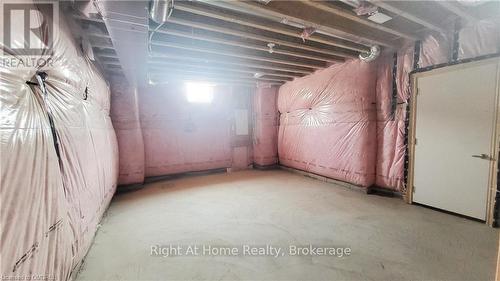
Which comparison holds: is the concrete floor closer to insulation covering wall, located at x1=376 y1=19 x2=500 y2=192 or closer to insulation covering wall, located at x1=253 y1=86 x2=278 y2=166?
insulation covering wall, located at x1=376 y1=19 x2=500 y2=192

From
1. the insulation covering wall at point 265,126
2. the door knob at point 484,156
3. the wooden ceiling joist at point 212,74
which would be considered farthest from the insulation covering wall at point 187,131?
the door knob at point 484,156

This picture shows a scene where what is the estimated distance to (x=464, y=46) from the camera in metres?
2.52

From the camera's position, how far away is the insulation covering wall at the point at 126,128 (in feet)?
12.9

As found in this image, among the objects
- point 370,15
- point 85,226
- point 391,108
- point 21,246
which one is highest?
point 370,15

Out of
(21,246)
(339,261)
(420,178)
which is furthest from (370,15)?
(21,246)

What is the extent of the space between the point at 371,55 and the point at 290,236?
2.85 meters

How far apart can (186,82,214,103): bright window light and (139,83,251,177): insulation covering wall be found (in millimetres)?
95

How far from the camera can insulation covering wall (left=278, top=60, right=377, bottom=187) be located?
3.49 m

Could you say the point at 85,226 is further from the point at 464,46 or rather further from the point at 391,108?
the point at 464,46

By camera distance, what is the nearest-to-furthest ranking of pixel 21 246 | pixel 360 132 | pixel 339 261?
pixel 21 246 → pixel 339 261 → pixel 360 132

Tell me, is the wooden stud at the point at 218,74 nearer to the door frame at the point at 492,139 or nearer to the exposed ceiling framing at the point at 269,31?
the exposed ceiling framing at the point at 269,31

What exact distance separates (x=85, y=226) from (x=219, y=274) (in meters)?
1.23

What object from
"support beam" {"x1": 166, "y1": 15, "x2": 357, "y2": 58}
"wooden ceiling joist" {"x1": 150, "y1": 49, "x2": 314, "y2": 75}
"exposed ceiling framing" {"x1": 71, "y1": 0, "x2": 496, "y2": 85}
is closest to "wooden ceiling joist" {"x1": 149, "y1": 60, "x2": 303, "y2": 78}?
"exposed ceiling framing" {"x1": 71, "y1": 0, "x2": 496, "y2": 85}

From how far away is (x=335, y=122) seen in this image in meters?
3.97
